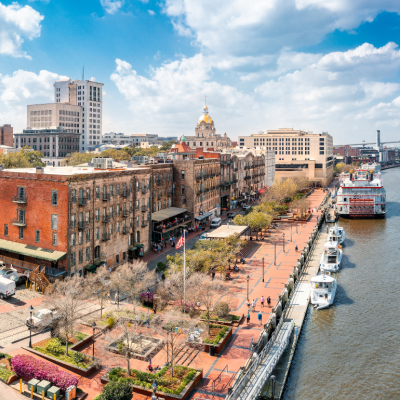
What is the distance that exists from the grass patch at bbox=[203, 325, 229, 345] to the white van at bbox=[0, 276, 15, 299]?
71.7 ft

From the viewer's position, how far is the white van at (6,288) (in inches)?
1730

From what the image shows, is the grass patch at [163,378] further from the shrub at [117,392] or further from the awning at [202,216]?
the awning at [202,216]

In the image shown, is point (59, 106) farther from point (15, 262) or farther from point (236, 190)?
point (15, 262)

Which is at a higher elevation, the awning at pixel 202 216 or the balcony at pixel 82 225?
the balcony at pixel 82 225

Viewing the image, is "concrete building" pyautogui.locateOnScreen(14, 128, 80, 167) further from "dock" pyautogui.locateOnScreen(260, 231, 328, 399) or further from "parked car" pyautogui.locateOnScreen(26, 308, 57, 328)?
"parked car" pyautogui.locateOnScreen(26, 308, 57, 328)

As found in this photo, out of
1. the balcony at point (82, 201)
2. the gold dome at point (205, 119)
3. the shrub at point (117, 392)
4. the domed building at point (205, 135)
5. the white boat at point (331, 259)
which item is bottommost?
the shrub at point (117, 392)

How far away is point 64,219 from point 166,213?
2828 centimetres

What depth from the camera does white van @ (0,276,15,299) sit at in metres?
43.9

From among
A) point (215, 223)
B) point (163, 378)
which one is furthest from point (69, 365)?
point (215, 223)

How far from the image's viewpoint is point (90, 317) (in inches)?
1587

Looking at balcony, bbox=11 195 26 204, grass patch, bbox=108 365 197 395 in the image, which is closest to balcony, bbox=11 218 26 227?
balcony, bbox=11 195 26 204

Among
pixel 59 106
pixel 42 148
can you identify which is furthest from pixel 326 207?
pixel 59 106

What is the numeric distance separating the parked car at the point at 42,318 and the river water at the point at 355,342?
20429 mm

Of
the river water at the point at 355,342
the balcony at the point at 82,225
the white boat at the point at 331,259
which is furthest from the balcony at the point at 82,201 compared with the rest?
the white boat at the point at 331,259
